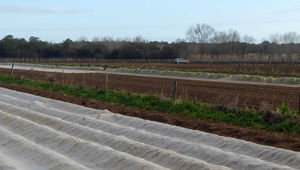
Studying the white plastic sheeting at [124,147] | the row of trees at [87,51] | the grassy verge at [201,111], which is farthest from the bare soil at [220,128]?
the row of trees at [87,51]

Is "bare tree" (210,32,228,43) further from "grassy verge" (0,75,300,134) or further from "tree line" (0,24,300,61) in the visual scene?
"grassy verge" (0,75,300,134)

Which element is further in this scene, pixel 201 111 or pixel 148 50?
pixel 148 50

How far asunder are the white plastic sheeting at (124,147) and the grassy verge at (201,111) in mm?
2575

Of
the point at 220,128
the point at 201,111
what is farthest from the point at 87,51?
the point at 220,128

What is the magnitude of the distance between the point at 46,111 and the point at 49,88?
1034 cm

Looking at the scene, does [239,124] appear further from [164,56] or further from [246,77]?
[164,56]

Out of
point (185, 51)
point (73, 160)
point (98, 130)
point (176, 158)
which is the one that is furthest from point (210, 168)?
point (185, 51)

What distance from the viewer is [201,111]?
1582cm

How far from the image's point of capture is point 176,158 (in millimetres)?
8969

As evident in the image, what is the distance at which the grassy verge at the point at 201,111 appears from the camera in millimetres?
13375

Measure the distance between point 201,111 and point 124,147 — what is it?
6009mm

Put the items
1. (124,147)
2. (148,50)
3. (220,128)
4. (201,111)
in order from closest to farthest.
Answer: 1. (124,147)
2. (220,128)
3. (201,111)
4. (148,50)

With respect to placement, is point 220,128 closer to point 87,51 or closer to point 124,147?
point 124,147

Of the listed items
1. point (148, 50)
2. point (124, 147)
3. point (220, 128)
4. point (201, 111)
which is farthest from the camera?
point (148, 50)
